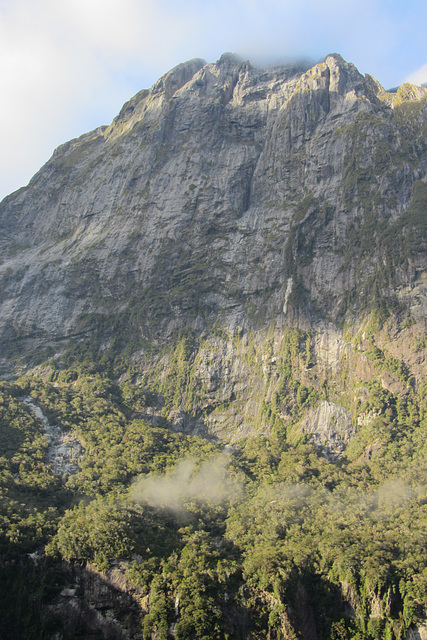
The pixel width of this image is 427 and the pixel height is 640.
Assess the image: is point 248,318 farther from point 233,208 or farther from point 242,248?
point 233,208

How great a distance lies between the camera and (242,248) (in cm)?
10025

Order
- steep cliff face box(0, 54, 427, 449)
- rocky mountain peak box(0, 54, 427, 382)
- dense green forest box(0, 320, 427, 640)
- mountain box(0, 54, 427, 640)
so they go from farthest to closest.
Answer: rocky mountain peak box(0, 54, 427, 382), steep cliff face box(0, 54, 427, 449), mountain box(0, 54, 427, 640), dense green forest box(0, 320, 427, 640)

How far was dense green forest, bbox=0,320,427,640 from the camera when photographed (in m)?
45.2

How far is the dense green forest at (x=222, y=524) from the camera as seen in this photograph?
45.2 meters

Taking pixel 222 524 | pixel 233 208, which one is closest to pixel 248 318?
pixel 233 208

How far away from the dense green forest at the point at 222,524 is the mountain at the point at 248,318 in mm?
271

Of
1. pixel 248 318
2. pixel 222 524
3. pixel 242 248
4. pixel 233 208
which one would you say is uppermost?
pixel 233 208

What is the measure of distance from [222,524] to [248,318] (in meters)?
43.4

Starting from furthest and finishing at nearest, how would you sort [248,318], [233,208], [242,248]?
[233,208] < [242,248] < [248,318]

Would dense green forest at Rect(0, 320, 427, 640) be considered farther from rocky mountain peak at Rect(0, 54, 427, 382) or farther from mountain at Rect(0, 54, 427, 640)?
rocky mountain peak at Rect(0, 54, 427, 382)

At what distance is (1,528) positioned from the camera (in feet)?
162

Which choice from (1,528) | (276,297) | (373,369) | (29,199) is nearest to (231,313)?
(276,297)

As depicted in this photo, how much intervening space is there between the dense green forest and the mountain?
271 mm

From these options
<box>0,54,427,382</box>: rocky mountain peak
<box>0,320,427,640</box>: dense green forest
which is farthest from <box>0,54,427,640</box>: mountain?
<box>0,54,427,382</box>: rocky mountain peak
